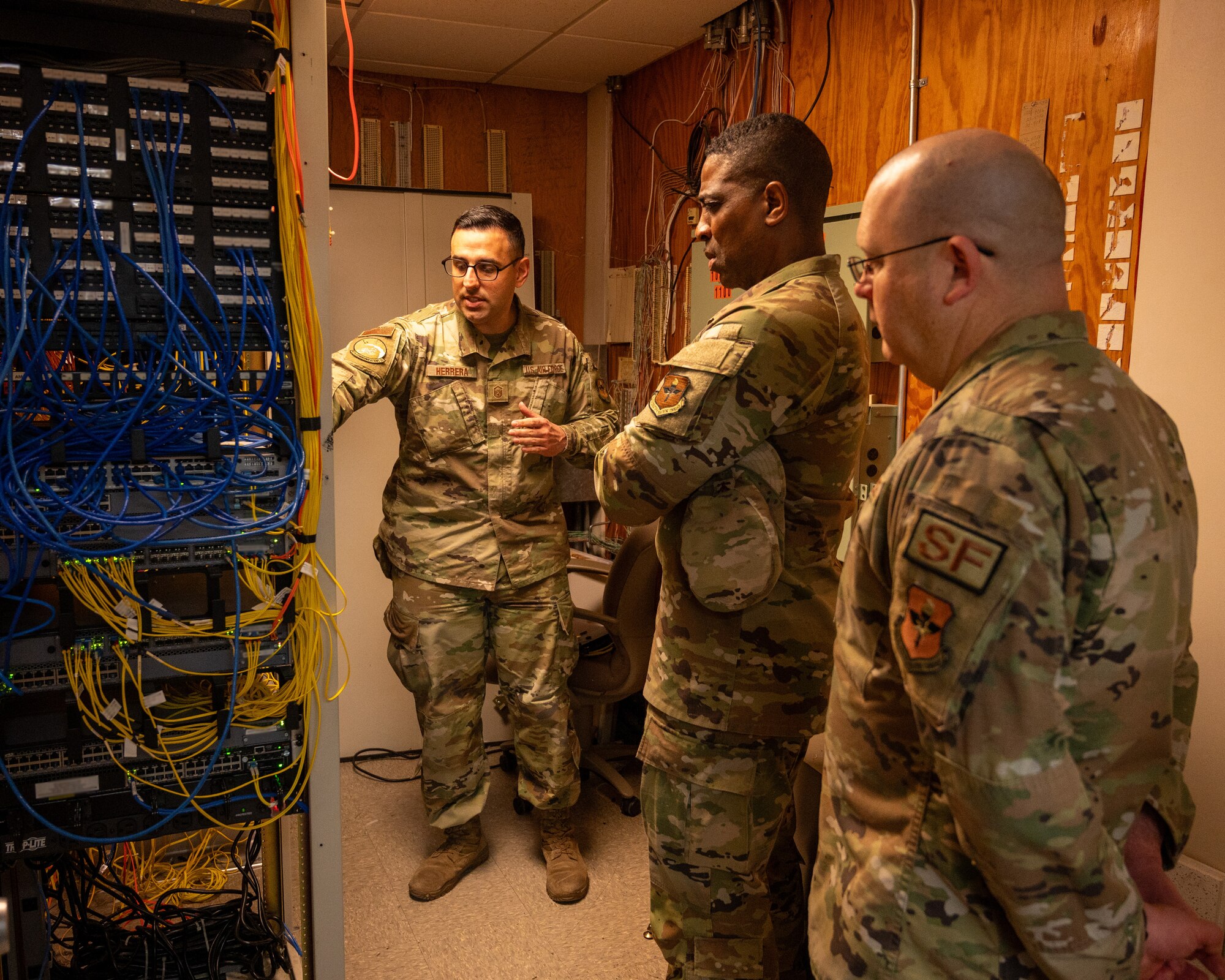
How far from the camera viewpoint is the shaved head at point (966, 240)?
938mm

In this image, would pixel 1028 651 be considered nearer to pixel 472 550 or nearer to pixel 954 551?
pixel 954 551

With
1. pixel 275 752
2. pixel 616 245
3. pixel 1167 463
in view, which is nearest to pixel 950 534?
pixel 1167 463

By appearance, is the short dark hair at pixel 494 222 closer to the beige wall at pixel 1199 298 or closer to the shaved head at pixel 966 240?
the beige wall at pixel 1199 298

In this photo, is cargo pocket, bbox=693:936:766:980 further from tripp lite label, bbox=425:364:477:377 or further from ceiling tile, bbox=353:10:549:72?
ceiling tile, bbox=353:10:549:72

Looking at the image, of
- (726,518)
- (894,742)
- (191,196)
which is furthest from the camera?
(726,518)

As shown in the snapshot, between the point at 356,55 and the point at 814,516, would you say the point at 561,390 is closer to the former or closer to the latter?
the point at 814,516

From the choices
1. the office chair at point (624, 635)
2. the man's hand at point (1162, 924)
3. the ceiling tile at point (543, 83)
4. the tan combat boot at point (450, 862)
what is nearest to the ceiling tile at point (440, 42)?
the ceiling tile at point (543, 83)

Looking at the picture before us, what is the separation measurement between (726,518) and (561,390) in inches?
47.3

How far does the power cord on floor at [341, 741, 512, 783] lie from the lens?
3.10 metres

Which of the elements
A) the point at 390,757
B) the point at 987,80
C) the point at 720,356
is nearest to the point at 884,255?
the point at 720,356

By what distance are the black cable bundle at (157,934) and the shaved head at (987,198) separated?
1.67 metres

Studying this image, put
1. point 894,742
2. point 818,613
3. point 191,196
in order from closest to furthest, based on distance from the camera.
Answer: point 894,742 < point 191,196 < point 818,613

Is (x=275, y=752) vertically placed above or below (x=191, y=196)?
below

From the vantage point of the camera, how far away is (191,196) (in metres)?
1.41
